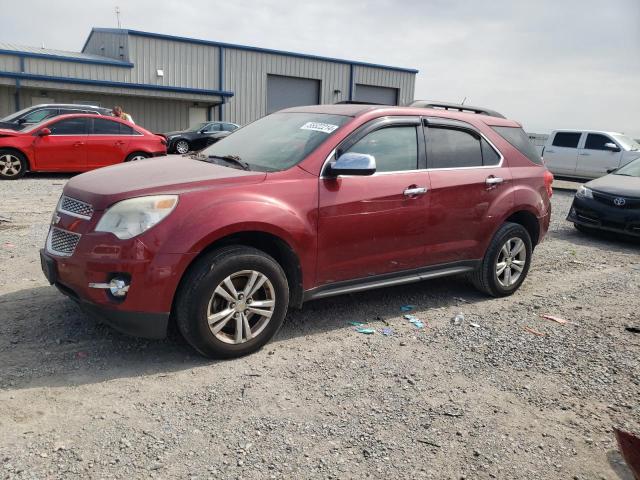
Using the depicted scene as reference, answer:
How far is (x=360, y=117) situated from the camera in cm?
448

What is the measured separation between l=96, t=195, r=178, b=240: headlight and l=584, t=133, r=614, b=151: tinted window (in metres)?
16.1

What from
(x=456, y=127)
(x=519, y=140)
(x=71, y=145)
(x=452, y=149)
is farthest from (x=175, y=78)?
(x=452, y=149)

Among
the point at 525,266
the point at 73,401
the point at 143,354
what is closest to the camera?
the point at 73,401

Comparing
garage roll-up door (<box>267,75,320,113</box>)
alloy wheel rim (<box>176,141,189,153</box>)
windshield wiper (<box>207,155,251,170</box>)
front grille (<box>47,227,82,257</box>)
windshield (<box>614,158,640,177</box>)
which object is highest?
garage roll-up door (<box>267,75,320,113</box>)

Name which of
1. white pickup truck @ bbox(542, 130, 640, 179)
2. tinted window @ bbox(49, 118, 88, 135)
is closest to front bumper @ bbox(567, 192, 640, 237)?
white pickup truck @ bbox(542, 130, 640, 179)

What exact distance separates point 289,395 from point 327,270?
1.11m

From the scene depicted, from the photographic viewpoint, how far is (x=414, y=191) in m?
4.59

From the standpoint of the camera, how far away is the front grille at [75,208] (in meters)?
3.60

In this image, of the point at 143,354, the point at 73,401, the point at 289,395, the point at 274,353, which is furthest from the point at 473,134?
the point at 73,401

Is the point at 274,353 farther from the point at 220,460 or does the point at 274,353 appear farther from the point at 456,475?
the point at 456,475

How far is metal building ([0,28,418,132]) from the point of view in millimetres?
24125

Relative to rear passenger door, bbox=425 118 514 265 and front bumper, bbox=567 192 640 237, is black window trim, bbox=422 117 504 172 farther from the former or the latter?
front bumper, bbox=567 192 640 237

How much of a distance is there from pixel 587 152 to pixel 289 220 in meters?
15.5

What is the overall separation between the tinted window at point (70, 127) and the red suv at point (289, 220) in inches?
366
